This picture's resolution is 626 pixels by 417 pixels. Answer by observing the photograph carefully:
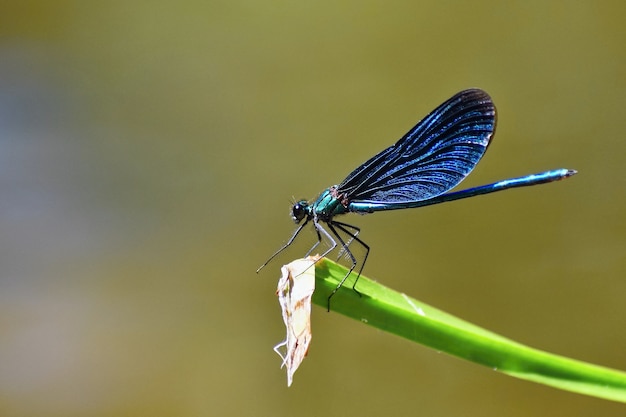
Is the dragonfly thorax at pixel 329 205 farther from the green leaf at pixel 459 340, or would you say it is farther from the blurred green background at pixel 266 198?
the blurred green background at pixel 266 198

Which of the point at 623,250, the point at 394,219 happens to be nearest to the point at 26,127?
the point at 394,219

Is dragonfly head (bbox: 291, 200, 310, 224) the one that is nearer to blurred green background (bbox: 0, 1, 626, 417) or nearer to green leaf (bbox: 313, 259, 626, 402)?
green leaf (bbox: 313, 259, 626, 402)

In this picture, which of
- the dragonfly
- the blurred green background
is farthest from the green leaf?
the blurred green background

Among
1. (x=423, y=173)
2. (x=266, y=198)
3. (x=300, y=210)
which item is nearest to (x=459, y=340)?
(x=423, y=173)

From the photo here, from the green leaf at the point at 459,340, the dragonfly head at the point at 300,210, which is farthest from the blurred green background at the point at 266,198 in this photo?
the green leaf at the point at 459,340

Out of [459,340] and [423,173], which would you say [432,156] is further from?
[459,340]
